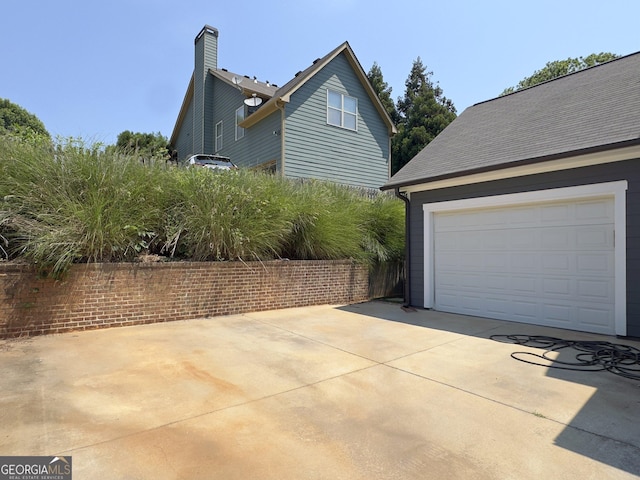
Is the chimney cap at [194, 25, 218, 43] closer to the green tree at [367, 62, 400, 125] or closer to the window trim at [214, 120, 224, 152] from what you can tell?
the window trim at [214, 120, 224, 152]

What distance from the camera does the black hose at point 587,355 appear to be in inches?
170

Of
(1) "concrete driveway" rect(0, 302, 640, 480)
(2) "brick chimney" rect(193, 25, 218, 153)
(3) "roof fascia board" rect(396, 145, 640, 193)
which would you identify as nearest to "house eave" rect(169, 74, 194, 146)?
(2) "brick chimney" rect(193, 25, 218, 153)

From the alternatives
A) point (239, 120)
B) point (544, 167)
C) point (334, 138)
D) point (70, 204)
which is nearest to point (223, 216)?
→ point (70, 204)

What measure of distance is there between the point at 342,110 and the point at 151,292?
12.3 meters

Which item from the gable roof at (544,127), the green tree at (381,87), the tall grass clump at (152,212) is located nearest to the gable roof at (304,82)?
the tall grass clump at (152,212)

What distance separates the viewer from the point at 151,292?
644cm

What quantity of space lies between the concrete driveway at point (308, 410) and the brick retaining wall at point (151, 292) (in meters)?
0.43

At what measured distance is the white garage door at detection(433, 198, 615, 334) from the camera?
239 inches

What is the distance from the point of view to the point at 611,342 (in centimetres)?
551

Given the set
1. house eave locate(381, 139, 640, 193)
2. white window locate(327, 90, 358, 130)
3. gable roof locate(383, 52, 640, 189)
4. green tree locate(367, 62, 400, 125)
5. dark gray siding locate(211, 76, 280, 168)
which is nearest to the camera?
house eave locate(381, 139, 640, 193)

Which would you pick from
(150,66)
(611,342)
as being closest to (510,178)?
(611,342)

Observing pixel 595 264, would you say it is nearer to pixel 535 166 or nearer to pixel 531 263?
pixel 531 263

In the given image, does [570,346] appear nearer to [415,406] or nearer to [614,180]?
[614,180]

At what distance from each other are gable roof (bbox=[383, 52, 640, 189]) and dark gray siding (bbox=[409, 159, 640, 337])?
43 cm
